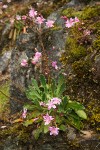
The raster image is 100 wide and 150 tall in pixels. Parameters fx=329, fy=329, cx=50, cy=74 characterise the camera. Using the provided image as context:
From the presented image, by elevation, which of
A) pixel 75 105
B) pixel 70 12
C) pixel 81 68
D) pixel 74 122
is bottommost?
pixel 74 122

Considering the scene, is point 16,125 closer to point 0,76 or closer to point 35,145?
point 35,145

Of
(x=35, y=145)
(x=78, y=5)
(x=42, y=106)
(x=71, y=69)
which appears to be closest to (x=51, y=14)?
(x=78, y=5)

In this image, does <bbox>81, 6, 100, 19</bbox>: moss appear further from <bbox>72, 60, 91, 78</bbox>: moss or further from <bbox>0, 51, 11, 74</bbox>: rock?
<bbox>0, 51, 11, 74</bbox>: rock

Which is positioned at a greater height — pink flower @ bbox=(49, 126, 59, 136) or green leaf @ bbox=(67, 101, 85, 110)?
green leaf @ bbox=(67, 101, 85, 110)

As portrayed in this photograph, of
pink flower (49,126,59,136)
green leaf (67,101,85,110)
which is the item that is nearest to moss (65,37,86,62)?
green leaf (67,101,85,110)

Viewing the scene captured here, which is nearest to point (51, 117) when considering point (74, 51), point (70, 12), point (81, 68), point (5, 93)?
point (81, 68)

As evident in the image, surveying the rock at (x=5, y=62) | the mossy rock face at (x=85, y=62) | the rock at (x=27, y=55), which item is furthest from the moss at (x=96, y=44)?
the rock at (x=5, y=62)

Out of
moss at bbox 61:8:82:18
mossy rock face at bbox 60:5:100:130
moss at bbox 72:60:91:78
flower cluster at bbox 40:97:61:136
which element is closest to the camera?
flower cluster at bbox 40:97:61:136

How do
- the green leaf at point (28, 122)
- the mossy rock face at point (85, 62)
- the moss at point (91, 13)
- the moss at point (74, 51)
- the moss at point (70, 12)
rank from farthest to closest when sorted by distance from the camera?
1. the moss at point (70, 12)
2. the moss at point (91, 13)
3. the moss at point (74, 51)
4. the mossy rock face at point (85, 62)
5. the green leaf at point (28, 122)

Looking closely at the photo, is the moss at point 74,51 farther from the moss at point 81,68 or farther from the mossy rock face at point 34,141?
the mossy rock face at point 34,141

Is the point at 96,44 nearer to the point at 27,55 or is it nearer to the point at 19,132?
the point at 27,55
